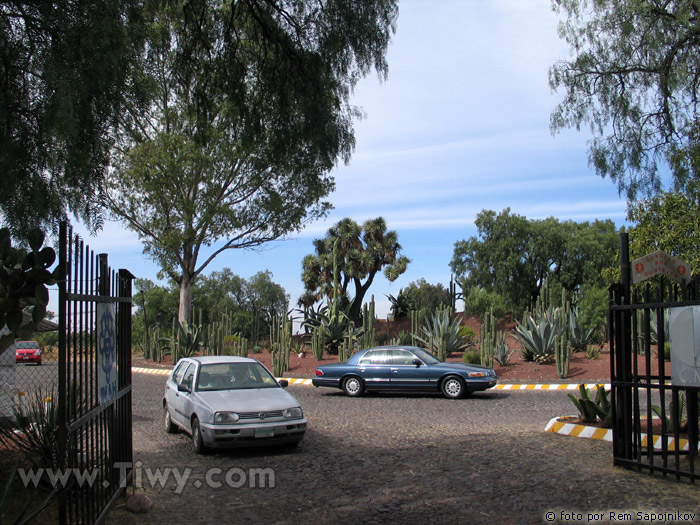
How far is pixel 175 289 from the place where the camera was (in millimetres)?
56469

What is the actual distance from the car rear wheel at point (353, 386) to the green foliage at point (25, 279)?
1212 cm

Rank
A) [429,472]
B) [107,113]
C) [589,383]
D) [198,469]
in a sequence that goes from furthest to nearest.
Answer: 1. [589,383]
2. [198,469]
3. [429,472]
4. [107,113]

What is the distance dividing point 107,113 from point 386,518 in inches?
199

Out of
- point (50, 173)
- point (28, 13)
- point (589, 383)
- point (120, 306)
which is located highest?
point (28, 13)

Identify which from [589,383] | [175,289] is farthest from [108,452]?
[175,289]

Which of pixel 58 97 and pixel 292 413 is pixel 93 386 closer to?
pixel 58 97

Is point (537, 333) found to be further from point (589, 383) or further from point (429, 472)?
point (429, 472)

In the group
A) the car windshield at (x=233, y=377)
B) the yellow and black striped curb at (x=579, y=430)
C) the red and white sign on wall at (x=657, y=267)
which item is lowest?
the yellow and black striped curb at (x=579, y=430)

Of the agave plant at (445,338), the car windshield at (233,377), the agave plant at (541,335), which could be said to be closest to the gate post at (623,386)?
the car windshield at (233,377)

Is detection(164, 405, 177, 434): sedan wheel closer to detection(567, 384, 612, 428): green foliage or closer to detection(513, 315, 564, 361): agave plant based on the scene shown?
detection(567, 384, 612, 428): green foliage

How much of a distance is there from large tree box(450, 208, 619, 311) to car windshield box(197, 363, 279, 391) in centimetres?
4331

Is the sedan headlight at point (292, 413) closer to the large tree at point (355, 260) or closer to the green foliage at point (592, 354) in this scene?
the green foliage at point (592, 354)

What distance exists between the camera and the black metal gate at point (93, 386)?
4.48 m

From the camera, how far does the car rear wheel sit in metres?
16.7
